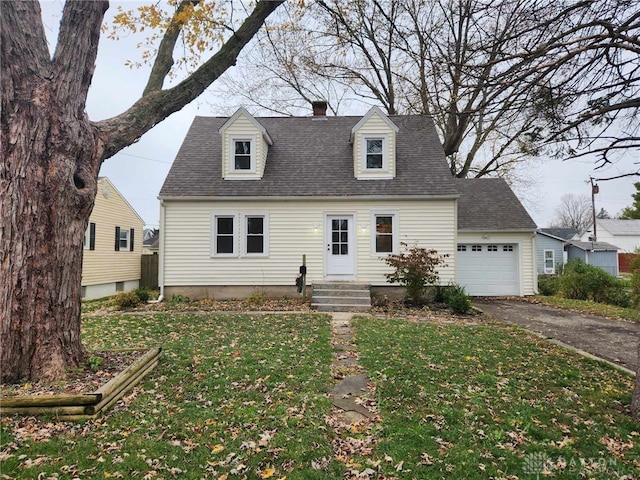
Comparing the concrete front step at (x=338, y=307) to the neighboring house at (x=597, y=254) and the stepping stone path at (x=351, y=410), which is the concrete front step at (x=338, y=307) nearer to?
the stepping stone path at (x=351, y=410)

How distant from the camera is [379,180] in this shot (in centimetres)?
1205

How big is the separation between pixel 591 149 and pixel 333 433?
452 cm

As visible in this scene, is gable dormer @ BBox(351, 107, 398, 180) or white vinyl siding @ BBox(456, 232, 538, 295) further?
white vinyl siding @ BBox(456, 232, 538, 295)

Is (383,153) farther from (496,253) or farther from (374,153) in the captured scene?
(496,253)

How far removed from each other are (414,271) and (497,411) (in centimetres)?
672

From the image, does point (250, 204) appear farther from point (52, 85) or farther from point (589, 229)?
point (589, 229)

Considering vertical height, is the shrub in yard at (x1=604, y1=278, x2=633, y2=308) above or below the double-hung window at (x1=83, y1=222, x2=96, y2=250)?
below

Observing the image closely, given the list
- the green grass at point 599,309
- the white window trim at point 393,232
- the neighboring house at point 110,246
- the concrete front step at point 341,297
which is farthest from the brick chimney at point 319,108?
the green grass at point 599,309

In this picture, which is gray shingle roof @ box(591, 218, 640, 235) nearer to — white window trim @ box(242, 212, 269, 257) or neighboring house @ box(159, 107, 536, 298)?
neighboring house @ box(159, 107, 536, 298)

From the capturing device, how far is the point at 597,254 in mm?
27203

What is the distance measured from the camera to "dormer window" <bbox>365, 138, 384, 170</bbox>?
12.3 m

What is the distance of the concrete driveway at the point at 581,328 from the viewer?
626cm

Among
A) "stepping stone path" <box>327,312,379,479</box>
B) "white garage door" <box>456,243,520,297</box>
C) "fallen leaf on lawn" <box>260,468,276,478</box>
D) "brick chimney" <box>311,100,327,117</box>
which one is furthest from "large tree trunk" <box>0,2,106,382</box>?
"white garage door" <box>456,243,520,297</box>

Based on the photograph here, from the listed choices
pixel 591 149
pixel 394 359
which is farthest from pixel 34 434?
pixel 591 149
